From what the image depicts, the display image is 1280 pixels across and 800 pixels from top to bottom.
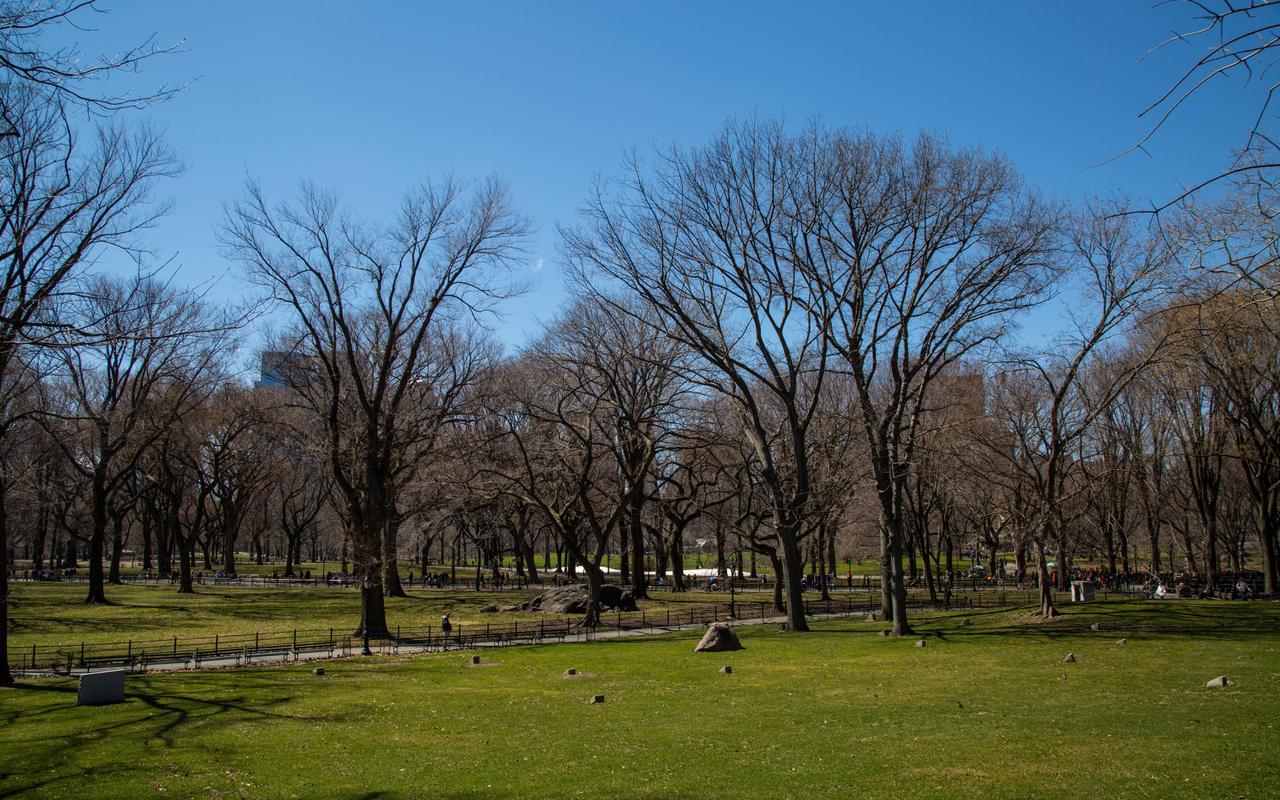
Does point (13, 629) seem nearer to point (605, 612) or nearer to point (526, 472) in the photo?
point (526, 472)

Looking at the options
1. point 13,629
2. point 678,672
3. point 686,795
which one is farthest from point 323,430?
point 686,795

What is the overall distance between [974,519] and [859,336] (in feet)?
92.7

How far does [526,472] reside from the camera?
3972 cm

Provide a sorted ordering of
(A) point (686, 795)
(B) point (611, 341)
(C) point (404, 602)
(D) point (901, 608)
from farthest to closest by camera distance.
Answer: (C) point (404, 602) → (B) point (611, 341) → (D) point (901, 608) → (A) point (686, 795)

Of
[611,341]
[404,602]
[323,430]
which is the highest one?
[611,341]

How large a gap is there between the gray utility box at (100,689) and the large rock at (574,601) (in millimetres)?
24438

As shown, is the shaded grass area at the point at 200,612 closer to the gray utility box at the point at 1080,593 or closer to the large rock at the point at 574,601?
the large rock at the point at 574,601

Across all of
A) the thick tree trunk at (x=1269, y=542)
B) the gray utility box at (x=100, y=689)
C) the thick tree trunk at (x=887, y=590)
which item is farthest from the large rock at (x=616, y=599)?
the thick tree trunk at (x=1269, y=542)

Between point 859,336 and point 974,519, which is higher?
point 859,336

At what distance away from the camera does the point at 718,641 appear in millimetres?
26203

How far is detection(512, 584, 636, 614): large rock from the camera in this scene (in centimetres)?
4112

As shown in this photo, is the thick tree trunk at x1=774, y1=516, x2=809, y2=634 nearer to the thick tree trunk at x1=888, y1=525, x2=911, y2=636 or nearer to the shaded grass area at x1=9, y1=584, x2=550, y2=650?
the thick tree trunk at x1=888, y1=525, x2=911, y2=636

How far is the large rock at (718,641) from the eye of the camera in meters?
26.1

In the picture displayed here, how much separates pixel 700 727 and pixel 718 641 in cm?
1136
